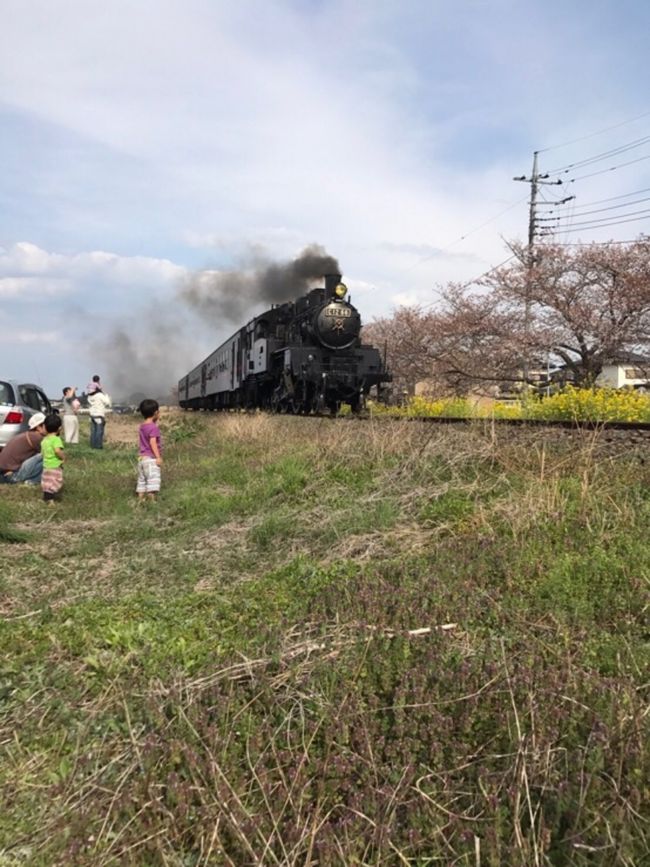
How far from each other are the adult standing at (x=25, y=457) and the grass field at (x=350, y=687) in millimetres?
3740

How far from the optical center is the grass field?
216 centimetres

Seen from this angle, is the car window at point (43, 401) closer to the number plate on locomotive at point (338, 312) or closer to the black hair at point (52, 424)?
the black hair at point (52, 424)

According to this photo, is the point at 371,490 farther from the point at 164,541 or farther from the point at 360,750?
the point at 360,750

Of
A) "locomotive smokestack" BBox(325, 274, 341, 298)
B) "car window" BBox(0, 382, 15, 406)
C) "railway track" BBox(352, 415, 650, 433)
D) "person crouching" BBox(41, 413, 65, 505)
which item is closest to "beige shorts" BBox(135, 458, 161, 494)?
"person crouching" BBox(41, 413, 65, 505)

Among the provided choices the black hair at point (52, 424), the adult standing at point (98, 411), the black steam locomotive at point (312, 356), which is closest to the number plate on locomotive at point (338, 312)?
the black steam locomotive at point (312, 356)

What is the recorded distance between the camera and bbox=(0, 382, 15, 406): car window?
11196 millimetres

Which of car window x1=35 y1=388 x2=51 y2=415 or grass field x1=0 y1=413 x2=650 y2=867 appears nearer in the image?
grass field x1=0 y1=413 x2=650 y2=867

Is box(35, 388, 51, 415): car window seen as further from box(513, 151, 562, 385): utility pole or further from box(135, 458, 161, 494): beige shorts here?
box(513, 151, 562, 385): utility pole

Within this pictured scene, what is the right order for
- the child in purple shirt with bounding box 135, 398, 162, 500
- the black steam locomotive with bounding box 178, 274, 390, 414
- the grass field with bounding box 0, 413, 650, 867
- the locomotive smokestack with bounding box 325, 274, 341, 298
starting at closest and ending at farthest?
the grass field with bounding box 0, 413, 650, 867, the child in purple shirt with bounding box 135, 398, 162, 500, the black steam locomotive with bounding box 178, 274, 390, 414, the locomotive smokestack with bounding box 325, 274, 341, 298

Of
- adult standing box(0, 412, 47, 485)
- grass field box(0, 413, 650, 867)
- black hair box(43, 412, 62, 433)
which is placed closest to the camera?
grass field box(0, 413, 650, 867)

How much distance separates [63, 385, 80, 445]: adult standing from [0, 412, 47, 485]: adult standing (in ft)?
16.2

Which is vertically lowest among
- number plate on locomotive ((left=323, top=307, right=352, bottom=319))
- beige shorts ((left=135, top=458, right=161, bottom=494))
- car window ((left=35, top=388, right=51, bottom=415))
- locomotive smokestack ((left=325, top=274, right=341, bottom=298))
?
beige shorts ((left=135, top=458, right=161, bottom=494))

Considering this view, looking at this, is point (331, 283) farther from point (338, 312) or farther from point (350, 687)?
point (350, 687)

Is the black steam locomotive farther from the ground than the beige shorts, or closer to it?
farther from the ground
